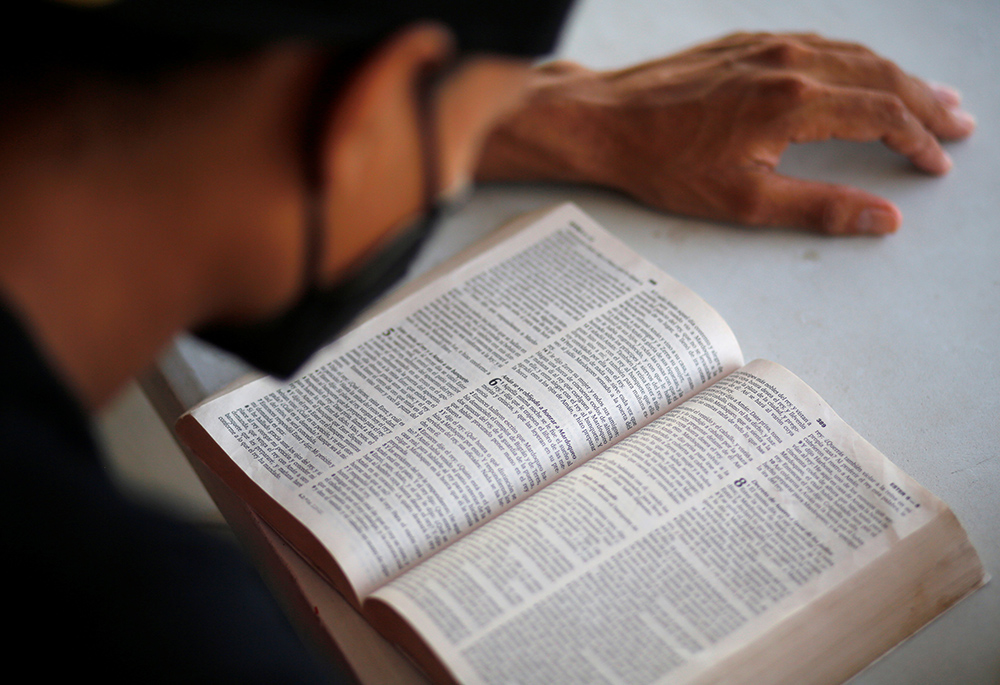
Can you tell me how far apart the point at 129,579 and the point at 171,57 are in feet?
0.84

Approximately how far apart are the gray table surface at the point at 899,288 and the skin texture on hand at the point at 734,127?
0.02m

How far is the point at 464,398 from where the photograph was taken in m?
0.67

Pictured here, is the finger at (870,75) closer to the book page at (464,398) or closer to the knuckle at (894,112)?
the knuckle at (894,112)

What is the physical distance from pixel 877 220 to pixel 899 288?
7 cm

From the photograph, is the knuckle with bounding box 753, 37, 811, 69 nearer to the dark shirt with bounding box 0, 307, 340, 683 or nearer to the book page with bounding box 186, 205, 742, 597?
the book page with bounding box 186, 205, 742, 597

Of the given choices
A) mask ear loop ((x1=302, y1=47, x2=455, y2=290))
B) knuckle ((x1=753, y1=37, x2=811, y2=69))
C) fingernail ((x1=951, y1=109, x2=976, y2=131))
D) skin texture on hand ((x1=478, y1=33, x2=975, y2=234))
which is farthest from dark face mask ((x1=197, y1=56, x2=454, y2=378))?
fingernail ((x1=951, y1=109, x2=976, y2=131))

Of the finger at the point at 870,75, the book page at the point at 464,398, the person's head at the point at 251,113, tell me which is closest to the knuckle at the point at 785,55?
the finger at the point at 870,75

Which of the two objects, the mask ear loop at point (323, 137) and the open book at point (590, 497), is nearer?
the mask ear loop at point (323, 137)

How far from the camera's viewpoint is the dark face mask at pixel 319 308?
48 centimetres

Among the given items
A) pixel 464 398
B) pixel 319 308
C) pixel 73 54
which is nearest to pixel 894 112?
pixel 464 398

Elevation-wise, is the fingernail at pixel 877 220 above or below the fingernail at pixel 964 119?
below

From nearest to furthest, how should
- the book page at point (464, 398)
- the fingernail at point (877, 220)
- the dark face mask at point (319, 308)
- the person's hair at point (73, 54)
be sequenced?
the person's hair at point (73, 54) → the dark face mask at point (319, 308) → the book page at point (464, 398) → the fingernail at point (877, 220)

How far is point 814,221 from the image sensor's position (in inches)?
31.8

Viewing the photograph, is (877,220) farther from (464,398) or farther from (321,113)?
(321,113)
